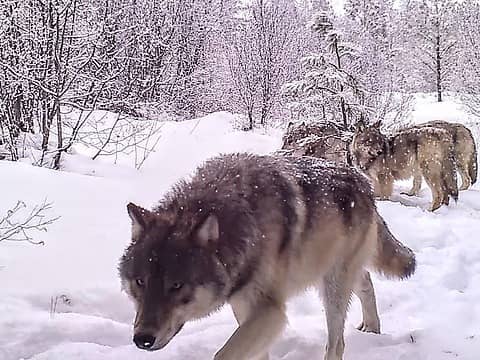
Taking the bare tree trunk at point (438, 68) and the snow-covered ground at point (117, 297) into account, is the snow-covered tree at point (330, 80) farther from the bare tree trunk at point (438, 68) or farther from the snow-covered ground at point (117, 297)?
the bare tree trunk at point (438, 68)

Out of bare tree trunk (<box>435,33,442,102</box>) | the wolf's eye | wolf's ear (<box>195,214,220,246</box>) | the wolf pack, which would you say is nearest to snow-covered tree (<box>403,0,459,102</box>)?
bare tree trunk (<box>435,33,442,102</box>)

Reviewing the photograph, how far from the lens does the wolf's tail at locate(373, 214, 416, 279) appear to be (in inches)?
170

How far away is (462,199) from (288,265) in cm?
795

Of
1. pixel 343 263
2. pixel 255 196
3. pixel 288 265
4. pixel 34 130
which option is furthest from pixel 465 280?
pixel 34 130

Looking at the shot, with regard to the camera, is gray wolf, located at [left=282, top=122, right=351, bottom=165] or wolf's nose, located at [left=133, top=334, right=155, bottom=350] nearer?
wolf's nose, located at [left=133, top=334, right=155, bottom=350]

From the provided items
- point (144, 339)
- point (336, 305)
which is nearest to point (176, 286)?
point (144, 339)

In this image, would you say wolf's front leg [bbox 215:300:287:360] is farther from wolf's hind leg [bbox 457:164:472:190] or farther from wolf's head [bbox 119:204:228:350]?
wolf's hind leg [bbox 457:164:472:190]

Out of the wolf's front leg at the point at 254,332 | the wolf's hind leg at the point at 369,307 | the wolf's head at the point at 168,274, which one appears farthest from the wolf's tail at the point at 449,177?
the wolf's head at the point at 168,274

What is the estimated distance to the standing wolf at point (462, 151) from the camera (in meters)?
10.9

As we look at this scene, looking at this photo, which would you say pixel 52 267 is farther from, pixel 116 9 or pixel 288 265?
pixel 116 9

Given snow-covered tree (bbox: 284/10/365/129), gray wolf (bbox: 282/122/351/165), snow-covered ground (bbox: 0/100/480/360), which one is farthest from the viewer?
snow-covered tree (bbox: 284/10/365/129)

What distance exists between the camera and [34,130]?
11.2 meters

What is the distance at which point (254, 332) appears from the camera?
3.15 m

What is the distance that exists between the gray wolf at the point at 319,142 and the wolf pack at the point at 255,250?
692 centimetres
